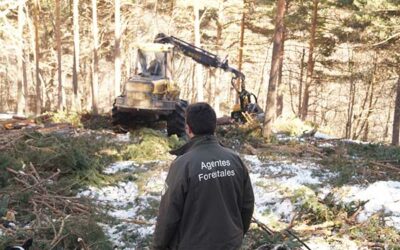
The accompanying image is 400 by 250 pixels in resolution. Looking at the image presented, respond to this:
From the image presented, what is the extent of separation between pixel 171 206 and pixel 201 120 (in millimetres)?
642

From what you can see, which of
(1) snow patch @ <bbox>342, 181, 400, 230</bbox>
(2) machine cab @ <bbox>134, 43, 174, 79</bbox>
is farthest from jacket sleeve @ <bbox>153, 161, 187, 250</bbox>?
(2) machine cab @ <bbox>134, 43, 174, 79</bbox>

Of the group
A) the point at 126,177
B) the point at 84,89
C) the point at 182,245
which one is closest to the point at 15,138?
the point at 126,177

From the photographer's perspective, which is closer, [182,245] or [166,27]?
[182,245]

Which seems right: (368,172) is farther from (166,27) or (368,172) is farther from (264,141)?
(166,27)

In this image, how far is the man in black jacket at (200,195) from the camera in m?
3.14

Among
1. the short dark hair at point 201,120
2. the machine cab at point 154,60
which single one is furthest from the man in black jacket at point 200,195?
the machine cab at point 154,60

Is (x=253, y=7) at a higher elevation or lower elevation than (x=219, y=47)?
higher

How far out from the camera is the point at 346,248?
19.4 feet

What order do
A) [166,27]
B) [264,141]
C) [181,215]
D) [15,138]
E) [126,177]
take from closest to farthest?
[181,215], [126,177], [15,138], [264,141], [166,27]

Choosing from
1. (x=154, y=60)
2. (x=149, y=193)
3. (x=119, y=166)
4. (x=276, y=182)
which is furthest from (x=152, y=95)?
(x=276, y=182)

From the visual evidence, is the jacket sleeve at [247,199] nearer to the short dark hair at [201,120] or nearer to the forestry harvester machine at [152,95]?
the short dark hair at [201,120]

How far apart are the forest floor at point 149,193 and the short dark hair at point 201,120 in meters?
2.59

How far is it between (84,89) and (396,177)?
33091 millimetres

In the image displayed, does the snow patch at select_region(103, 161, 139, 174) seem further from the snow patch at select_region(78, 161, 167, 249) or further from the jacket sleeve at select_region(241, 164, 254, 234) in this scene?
the jacket sleeve at select_region(241, 164, 254, 234)
